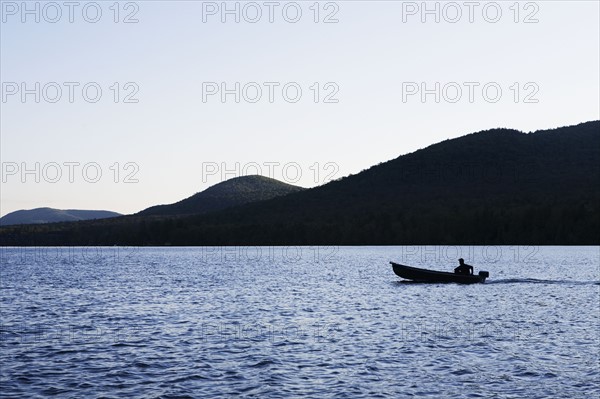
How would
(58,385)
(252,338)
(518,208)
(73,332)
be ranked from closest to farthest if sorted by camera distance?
(58,385), (252,338), (73,332), (518,208)

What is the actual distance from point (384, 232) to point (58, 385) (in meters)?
168

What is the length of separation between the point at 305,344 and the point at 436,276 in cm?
4013

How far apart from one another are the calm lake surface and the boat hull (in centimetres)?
387

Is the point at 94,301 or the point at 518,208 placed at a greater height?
the point at 518,208

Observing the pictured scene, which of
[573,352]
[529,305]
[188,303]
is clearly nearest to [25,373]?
[573,352]

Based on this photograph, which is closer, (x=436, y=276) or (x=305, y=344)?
(x=305, y=344)

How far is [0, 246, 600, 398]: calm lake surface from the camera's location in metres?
25.5

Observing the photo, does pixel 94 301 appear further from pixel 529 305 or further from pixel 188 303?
pixel 529 305

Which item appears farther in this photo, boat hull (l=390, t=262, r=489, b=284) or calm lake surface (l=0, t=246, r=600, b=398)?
boat hull (l=390, t=262, r=489, b=284)

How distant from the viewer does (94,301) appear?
199 feet

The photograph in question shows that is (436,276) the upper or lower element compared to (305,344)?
upper

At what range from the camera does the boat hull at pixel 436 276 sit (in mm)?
71750

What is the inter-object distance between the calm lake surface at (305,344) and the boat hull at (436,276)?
12.7 ft

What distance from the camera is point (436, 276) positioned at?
7325 centimetres
